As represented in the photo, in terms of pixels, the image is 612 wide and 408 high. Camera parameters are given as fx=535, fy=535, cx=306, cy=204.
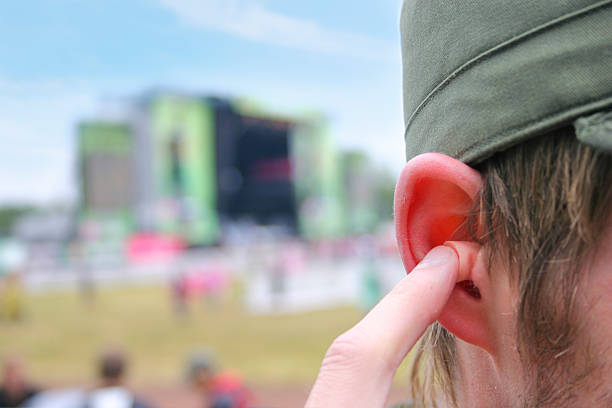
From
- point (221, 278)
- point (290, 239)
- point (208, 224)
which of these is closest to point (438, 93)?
point (221, 278)

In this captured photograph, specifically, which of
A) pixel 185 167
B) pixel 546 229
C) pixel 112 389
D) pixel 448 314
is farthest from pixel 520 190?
pixel 185 167

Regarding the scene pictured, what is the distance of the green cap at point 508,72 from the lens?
1.49 ft

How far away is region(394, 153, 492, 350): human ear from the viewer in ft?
1.81

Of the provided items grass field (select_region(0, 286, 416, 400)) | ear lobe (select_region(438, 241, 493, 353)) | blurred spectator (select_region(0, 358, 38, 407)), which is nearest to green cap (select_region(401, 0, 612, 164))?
ear lobe (select_region(438, 241, 493, 353))

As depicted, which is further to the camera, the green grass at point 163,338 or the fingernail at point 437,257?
the green grass at point 163,338

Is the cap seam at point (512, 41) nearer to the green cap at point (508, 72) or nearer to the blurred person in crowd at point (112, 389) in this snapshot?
the green cap at point (508, 72)

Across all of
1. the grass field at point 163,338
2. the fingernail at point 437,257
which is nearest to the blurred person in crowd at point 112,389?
the grass field at point 163,338

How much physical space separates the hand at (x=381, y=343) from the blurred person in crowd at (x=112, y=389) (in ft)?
11.2

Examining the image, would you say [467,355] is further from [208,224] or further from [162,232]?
[208,224]

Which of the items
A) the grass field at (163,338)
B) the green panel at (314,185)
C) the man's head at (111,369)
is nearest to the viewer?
the man's head at (111,369)

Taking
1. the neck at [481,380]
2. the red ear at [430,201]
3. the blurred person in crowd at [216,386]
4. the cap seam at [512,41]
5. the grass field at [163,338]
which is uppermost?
the cap seam at [512,41]

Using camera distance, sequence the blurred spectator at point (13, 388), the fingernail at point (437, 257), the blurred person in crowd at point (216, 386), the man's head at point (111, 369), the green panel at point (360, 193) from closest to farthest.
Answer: the fingernail at point (437, 257), the blurred person in crowd at point (216, 386), the man's head at point (111, 369), the blurred spectator at point (13, 388), the green panel at point (360, 193)

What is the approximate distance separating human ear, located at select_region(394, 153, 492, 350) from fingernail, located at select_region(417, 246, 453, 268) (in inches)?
0.6

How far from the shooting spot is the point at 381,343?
0.46 meters
